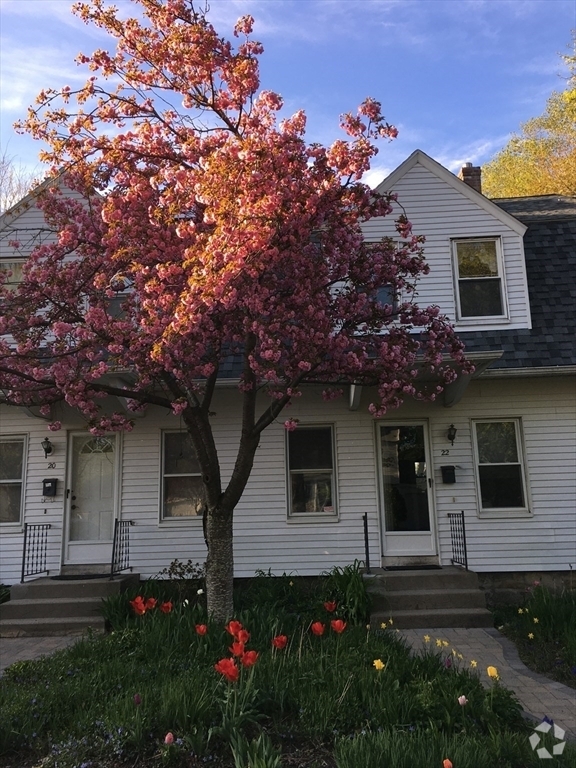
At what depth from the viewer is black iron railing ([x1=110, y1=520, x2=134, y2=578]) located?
352 inches

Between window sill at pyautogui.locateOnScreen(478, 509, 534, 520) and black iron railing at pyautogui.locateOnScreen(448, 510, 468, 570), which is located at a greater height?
window sill at pyautogui.locateOnScreen(478, 509, 534, 520)

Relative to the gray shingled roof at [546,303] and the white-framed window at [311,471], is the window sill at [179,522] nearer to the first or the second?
the white-framed window at [311,471]

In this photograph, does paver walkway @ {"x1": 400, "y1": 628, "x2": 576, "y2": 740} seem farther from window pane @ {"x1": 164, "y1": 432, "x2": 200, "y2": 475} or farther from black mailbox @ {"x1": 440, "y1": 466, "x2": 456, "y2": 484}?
window pane @ {"x1": 164, "y1": 432, "x2": 200, "y2": 475}

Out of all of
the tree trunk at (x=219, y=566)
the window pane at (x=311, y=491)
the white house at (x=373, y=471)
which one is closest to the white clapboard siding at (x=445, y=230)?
the white house at (x=373, y=471)

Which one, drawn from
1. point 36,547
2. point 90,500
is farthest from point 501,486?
point 36,547

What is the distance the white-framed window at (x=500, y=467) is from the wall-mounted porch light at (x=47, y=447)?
6377 millimetres

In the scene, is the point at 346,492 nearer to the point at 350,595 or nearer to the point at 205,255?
the point at 350,595

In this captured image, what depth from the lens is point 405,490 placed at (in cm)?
938

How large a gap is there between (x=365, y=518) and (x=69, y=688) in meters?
5.16

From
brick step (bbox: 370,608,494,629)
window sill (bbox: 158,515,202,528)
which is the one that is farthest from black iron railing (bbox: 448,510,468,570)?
window sill (bbox: 158,515,202,528)

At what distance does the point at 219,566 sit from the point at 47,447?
169 inches

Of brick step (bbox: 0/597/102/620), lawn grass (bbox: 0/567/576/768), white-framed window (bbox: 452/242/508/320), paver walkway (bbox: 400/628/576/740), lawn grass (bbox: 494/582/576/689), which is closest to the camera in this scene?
lawn grass (bbox: 0/567/576/768)

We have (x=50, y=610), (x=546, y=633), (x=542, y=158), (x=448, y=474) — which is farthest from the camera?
(x=542, y=158)

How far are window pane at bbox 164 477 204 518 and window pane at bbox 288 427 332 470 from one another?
1491 millimetres
